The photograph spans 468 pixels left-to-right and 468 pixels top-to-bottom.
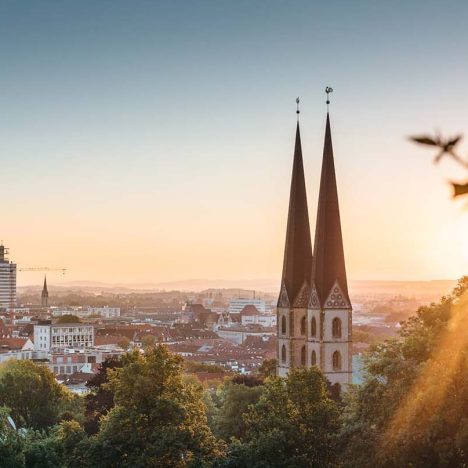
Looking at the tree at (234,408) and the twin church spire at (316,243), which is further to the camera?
the twin church spire at (316,243)

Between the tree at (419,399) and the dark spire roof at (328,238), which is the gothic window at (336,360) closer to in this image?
the dark spire roof at (328,238)

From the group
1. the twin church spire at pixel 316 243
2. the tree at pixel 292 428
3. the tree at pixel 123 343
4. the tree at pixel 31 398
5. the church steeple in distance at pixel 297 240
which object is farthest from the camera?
the tree at pixel 123 343

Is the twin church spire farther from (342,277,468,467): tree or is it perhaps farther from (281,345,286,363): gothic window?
(342,277,468,467): tree

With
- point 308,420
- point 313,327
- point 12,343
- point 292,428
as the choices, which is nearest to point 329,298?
point 313,327

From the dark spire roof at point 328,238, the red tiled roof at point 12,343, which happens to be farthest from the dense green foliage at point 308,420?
the red tiled roof at point 12,343

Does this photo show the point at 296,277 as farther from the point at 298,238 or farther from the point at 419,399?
the point at 419,399

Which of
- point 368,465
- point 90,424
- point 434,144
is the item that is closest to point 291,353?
point 90,424

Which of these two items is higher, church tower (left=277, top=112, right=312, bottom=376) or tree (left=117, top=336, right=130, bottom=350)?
church tower (left=277, top=112, right=312, bottom=376)

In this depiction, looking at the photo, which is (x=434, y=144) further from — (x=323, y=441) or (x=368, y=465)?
(x=323, y=441)

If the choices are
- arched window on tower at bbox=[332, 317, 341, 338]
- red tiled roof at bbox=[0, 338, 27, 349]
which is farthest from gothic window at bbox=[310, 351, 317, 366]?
red tiled roof at bbox=[0, 338, 27, 349]
